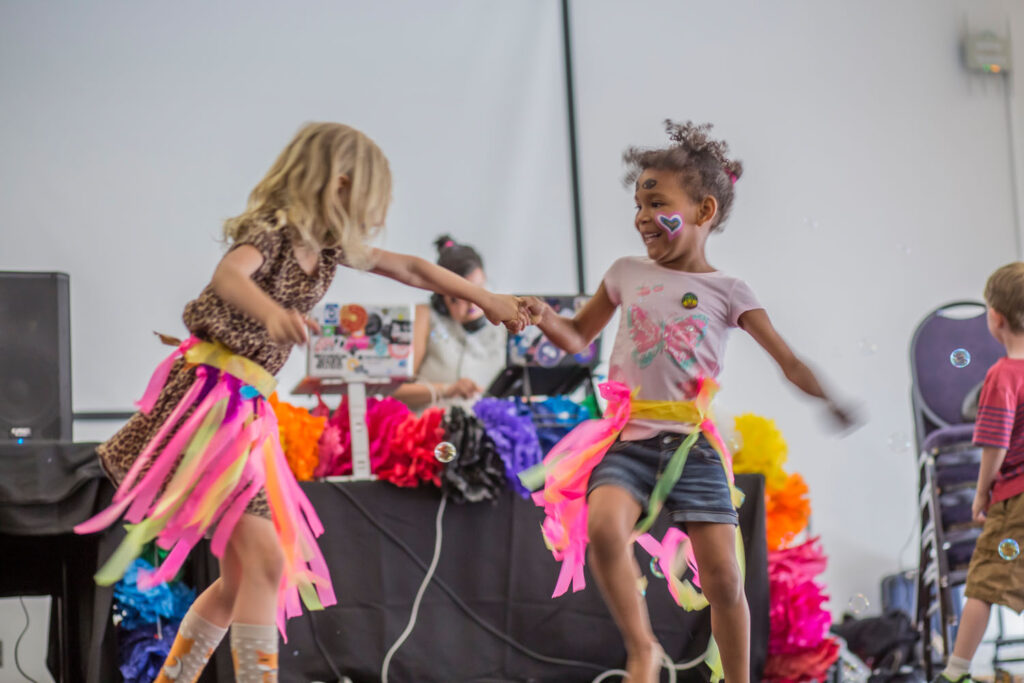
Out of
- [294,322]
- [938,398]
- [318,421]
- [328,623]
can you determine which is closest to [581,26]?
[938,398]

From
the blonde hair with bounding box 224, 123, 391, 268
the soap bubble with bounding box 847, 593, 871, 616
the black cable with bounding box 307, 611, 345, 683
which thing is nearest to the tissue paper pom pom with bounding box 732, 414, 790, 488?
the soap bubble with bounding box 847, 593, 871, 616

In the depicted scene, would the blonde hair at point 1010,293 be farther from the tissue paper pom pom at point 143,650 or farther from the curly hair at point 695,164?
the tissue paper pom pom at point 143,650

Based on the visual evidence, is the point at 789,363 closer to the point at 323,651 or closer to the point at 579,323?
the point at 579,323

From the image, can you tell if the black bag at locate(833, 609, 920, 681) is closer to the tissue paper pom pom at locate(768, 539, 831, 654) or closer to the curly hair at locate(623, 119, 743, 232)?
the tissue paper pom pom at locate(768, 539, 831, 654)

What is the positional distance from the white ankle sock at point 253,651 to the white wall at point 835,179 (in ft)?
9.95

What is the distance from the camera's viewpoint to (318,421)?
2.49 meters

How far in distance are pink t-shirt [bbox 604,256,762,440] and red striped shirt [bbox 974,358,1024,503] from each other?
924mm

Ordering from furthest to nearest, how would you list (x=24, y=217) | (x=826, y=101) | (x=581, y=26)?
(x=826, y=101) < (x=581, y=26) < (x=24, y=217)

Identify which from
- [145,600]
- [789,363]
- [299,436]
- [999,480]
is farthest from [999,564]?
[145,600]

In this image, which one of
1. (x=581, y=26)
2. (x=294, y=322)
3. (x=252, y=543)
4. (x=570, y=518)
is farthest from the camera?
(x=581, y=26)

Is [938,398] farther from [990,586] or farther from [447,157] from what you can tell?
[447,157]

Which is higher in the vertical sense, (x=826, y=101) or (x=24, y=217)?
(x=826, y=101)

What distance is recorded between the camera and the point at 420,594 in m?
2.48

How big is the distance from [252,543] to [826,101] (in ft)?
13.5
